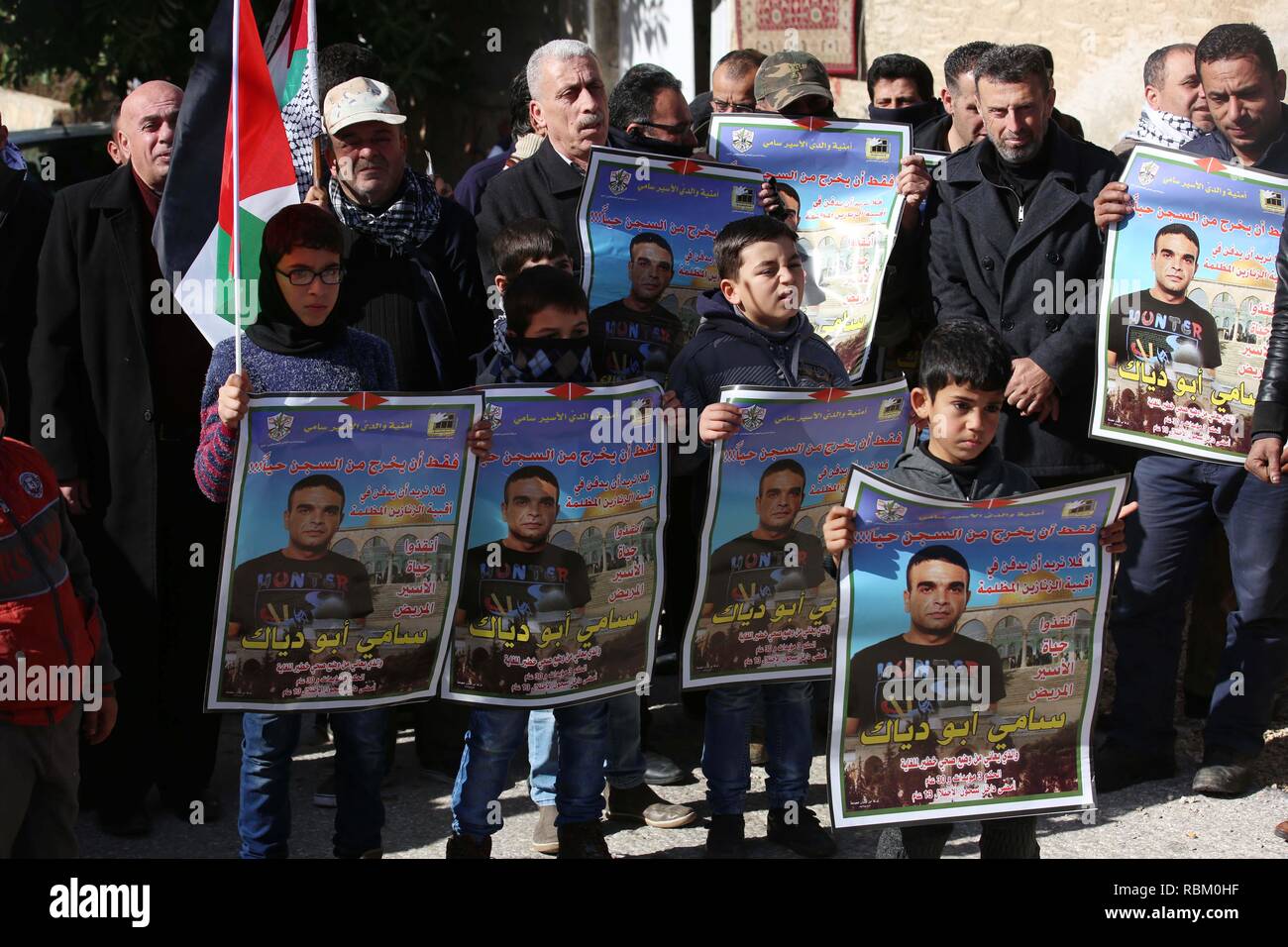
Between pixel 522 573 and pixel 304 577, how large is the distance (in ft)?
2.00

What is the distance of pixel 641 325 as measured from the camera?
18.4ft

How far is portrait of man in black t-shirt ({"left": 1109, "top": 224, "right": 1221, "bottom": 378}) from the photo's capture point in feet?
17.6

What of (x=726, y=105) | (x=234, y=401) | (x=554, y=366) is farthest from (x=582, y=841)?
(x=726, y=105)

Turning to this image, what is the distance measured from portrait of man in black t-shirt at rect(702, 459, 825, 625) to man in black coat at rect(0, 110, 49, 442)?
100 inches

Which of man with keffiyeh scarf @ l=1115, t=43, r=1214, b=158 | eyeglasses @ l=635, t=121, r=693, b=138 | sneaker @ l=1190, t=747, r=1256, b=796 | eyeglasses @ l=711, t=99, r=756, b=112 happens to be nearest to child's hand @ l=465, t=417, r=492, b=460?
eyeglasses @ l=635, t=121, r=693, b=138

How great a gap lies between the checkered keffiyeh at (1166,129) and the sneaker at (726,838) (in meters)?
3.53

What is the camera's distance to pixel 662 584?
4.85 metres

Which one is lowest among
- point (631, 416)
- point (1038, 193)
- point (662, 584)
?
point (662, 584)

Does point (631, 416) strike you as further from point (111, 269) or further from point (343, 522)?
point (111, 269)

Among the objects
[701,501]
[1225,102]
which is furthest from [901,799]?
[1225,102]

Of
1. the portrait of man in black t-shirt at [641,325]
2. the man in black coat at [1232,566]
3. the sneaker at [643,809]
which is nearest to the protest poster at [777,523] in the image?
the sneaker at [643,809]

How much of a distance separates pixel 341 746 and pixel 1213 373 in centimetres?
303

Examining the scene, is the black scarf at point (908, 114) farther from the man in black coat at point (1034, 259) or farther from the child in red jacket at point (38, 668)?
the child in red jacket at point (38, 668)

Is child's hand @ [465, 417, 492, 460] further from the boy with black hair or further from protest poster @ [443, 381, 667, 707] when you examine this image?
the boy with black hair
